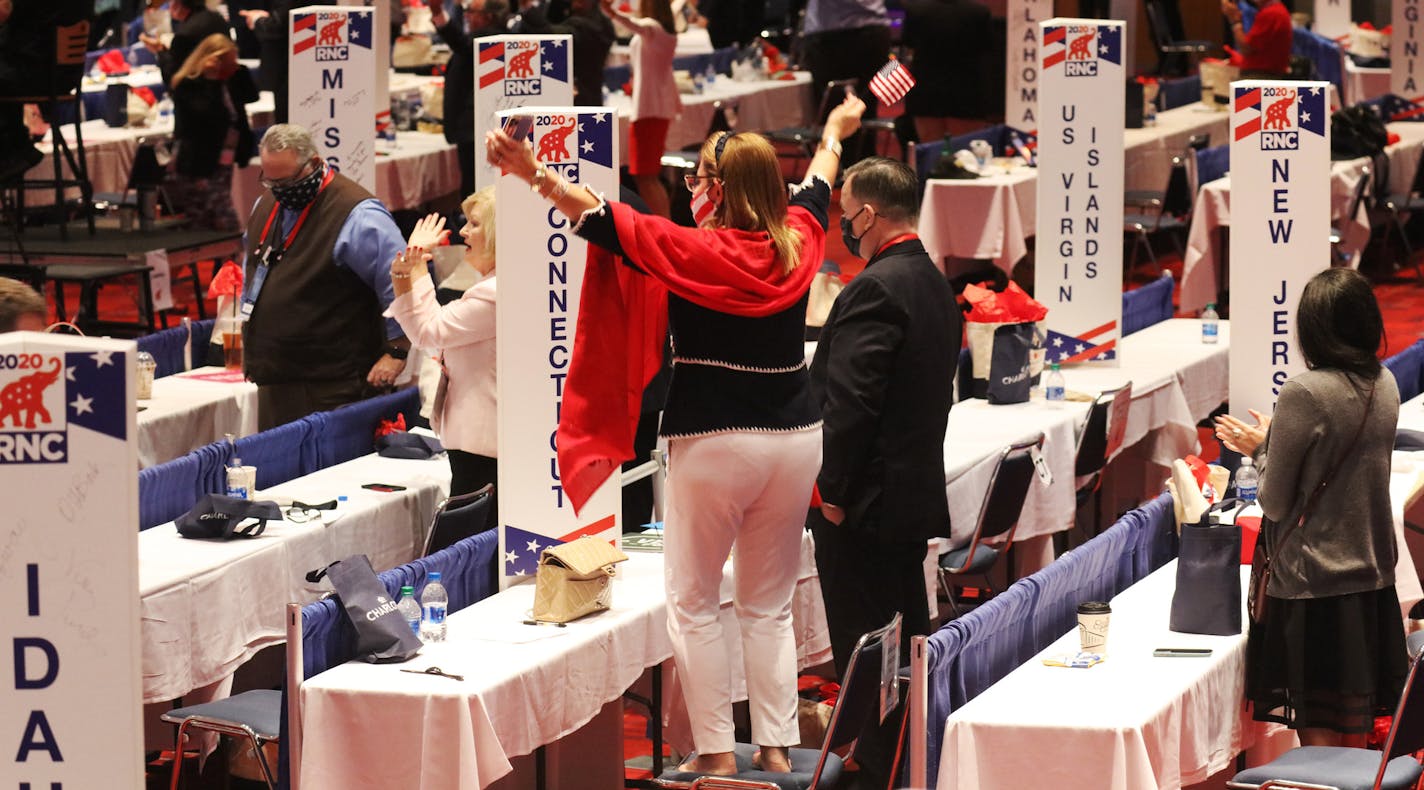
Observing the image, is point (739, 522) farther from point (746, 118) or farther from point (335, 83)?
point (746, 118)

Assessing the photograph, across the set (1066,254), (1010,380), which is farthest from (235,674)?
(1066,254)

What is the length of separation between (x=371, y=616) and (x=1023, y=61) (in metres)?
8.09

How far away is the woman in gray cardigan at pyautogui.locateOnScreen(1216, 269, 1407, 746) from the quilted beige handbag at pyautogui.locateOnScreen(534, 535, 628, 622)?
141 centimetres

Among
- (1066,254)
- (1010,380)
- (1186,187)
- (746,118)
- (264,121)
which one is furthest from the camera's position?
(746,118)

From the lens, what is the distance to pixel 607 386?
14.8 ft

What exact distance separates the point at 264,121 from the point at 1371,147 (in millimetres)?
6127

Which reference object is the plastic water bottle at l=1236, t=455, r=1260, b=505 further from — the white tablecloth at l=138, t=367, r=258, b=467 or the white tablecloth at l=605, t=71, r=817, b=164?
the white tablecloth at l=605, t=71, r=817, b=164

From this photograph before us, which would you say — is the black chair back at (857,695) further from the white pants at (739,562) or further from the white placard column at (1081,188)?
the white placard column at (1081,188)

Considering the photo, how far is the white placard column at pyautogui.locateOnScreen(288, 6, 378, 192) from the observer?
8086mm

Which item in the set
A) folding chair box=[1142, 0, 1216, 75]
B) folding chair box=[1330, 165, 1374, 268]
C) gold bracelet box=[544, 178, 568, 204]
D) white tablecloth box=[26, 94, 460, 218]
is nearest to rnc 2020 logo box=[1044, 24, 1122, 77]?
gold bracelet box=[544, 178, 568, 204]

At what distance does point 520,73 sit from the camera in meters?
6.68

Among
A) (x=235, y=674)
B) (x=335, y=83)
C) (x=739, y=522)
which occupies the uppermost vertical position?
(x=335, y=83)

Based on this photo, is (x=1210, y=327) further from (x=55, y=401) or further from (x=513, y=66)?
(x=55, y=401)

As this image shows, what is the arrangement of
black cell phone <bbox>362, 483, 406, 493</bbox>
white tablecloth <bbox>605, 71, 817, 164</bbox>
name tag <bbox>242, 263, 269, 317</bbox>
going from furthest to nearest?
1. white tablecloth <bbox>605, 71, 817, 164</bbox>
2. name tag <bbox>242, 263, 269, 317</bbox>
3. black cell phone <bbox>362, 483, 406, 493</bbox>
